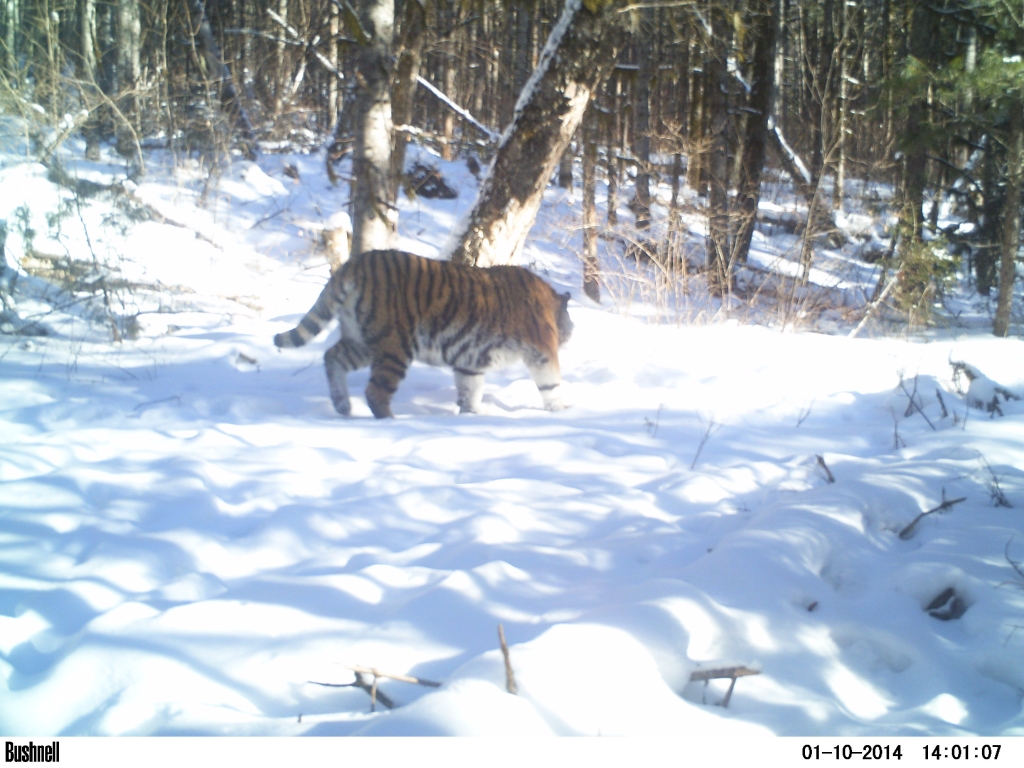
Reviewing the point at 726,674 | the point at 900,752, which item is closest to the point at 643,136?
the point at 726,674

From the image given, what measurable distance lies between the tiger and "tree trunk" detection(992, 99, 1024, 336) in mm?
7812

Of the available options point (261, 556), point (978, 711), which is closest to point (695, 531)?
point (978, 711)

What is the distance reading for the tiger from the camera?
509cm

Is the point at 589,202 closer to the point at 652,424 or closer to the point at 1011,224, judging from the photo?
the point at 1011,224

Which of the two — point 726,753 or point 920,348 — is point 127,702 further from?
point 920,348

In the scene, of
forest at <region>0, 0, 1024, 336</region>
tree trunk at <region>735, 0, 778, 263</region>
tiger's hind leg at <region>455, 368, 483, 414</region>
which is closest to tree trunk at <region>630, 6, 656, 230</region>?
forest at <region>0, 0, 1024, 336</region>

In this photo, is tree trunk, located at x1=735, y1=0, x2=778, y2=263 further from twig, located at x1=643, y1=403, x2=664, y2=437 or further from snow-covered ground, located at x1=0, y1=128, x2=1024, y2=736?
twig, located at x1=643, y1=403, x2=664, y2=437

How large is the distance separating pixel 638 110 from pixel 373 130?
11.3 m

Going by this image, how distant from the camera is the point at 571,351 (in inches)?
267

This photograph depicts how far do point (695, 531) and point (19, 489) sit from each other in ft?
9.57

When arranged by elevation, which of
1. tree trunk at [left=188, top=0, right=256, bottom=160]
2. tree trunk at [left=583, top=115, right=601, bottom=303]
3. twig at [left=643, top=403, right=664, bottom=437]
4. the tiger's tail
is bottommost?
twig at [left=643, top=403, right=664, bottom=437]

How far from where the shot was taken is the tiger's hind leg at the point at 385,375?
197 inches

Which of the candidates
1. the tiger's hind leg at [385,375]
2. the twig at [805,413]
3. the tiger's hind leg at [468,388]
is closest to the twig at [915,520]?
the twig at [805,413]

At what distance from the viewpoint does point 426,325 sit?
17.3 ft
